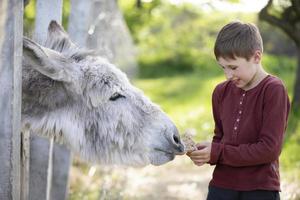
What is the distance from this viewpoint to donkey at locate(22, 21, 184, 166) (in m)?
3.21

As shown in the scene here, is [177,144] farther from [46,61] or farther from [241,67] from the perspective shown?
[46,61]

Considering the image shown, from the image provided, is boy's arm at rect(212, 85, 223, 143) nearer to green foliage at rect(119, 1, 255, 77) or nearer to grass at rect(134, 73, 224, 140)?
grass at rect(134, 73, 224, 140)

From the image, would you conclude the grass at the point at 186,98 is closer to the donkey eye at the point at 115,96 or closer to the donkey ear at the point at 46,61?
the donkey eye at the point at 115,96

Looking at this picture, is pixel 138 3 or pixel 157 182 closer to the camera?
pixel 157 182

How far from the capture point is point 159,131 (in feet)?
10.4

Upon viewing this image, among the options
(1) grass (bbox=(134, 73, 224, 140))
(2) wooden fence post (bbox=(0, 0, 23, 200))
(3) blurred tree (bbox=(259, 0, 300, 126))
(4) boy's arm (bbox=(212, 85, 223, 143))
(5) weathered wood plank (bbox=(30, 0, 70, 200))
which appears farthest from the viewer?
(1) grass (bbox=(134, 73, 224, 140))

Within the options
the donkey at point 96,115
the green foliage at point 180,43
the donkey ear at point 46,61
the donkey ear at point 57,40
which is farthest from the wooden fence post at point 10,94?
the green foliage at point 180,43

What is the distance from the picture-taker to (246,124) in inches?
128

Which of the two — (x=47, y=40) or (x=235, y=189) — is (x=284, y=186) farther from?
(x=47, y=40)

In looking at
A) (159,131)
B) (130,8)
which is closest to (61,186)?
(159,131)

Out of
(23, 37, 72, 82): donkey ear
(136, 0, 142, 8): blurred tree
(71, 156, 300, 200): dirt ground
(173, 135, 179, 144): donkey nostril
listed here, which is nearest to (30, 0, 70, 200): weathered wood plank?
(23, 37, 72, 82): donkey ear

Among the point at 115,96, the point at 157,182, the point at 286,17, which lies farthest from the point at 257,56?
the point at 286,17

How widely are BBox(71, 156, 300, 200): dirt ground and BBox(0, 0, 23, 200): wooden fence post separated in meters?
2.75

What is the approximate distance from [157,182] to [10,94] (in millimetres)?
4975
